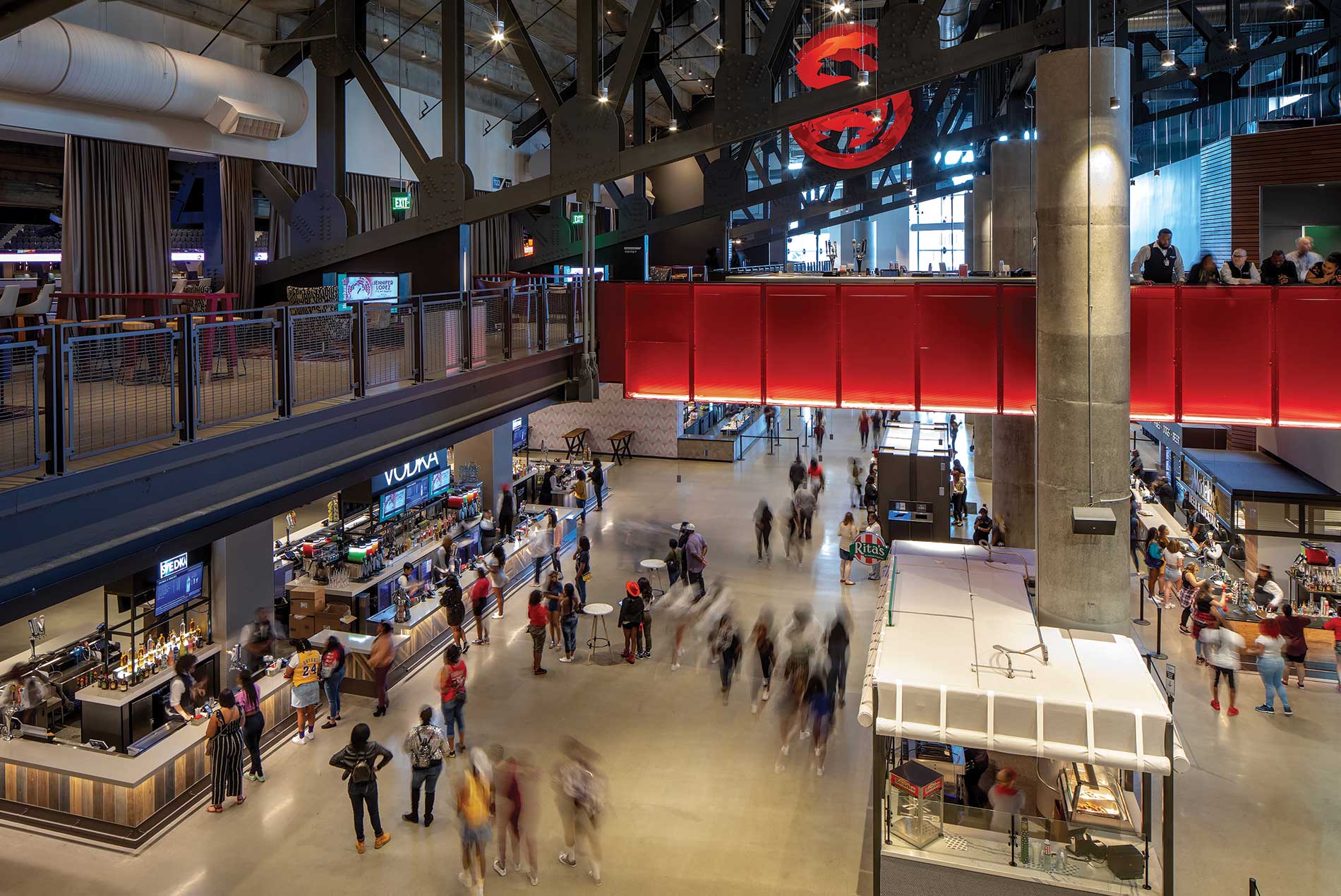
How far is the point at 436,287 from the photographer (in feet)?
45.3

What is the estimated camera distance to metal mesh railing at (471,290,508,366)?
40.0ft

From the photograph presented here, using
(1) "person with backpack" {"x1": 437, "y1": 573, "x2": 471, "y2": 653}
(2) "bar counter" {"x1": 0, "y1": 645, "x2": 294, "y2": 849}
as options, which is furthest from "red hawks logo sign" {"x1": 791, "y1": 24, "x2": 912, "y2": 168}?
(2) "bar counter" {"x1": 0, "y1": 645, "x2": 294, "y2": 849}

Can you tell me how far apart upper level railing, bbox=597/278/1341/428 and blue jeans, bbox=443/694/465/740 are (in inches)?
238

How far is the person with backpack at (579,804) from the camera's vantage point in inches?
358

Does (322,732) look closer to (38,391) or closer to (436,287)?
(436,287)

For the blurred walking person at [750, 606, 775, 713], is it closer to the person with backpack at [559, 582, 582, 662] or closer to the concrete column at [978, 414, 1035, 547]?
the person with backpack at [559, 582, 582, 662]

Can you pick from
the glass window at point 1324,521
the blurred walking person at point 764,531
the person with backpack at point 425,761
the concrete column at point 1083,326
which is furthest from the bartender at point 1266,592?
the person with backpack at point 425,761

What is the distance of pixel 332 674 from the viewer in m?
12.3

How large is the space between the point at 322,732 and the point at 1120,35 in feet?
50.3

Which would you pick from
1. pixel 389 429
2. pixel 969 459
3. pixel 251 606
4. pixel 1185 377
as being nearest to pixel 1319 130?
pixel 1185 377

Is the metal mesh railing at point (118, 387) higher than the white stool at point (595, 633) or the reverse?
higher

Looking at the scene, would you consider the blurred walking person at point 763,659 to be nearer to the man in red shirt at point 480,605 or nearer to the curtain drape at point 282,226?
the man in red shirt at point 480,605

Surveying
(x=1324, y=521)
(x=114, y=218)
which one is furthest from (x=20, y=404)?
(x=1324, y=521)

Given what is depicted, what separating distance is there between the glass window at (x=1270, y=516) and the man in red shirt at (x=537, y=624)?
13196 millimetres
